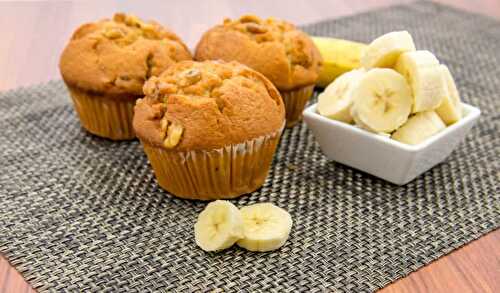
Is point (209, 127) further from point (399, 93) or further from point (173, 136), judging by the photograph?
point (399, 93)

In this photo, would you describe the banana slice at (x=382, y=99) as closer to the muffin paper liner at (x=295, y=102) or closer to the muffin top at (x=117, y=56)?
the muffin paper liner at (x=295, y=102)

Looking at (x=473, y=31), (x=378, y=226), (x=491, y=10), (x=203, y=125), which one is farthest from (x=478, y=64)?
(x=203, y=125)

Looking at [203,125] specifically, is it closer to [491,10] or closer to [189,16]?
[189,16]

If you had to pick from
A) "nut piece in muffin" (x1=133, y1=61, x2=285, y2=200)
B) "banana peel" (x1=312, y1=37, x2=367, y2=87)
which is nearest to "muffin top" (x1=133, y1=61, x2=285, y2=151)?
Result: "nut piece in muffin" (x1=133, y1=61, x2=285, y2=200)

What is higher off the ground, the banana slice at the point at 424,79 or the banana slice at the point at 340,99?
the banana slice at the point at 424,79

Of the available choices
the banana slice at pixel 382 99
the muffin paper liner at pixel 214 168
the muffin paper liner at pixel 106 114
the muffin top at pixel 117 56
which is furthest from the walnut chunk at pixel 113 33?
the banana slice at pixel 382 99
